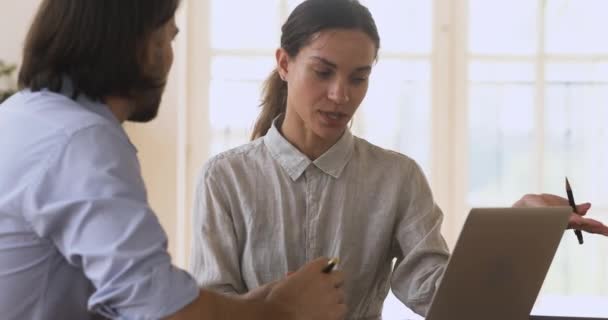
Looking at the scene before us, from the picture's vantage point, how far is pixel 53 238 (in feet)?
3.38

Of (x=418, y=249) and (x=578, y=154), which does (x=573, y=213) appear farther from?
(x=578, y=154)

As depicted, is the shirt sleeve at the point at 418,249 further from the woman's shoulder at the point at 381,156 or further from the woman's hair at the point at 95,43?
the woman's hair at the point at 95,43

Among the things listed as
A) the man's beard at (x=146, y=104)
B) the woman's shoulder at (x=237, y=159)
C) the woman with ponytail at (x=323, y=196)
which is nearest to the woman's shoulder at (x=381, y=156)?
the woman with ponytail at (x=323, y=196)

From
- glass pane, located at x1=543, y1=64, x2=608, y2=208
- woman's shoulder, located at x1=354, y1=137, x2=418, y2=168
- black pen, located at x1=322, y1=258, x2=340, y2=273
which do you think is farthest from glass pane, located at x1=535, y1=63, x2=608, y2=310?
black pen, located at x1=322, y1=258, x2=340, y2=273

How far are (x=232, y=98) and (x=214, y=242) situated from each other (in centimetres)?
216

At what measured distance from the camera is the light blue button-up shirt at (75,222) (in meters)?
0.97

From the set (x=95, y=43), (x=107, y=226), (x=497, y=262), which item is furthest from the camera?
(x=497, y=262)

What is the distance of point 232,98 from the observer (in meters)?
3.81

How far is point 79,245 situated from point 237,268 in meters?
0.74

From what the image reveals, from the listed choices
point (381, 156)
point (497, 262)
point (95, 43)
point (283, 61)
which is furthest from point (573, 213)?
point (95, 43)

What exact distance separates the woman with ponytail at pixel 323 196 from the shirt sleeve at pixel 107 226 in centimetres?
66

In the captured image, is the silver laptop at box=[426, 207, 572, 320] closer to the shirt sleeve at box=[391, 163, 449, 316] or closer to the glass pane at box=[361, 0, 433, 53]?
the shirt sleeve at box=[391, 163, 449, 316]

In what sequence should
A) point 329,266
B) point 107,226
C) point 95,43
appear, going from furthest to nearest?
point 329,266 < point 95,43 < point 107,226

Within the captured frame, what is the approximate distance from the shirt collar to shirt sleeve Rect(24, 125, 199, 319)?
30.9 inches
